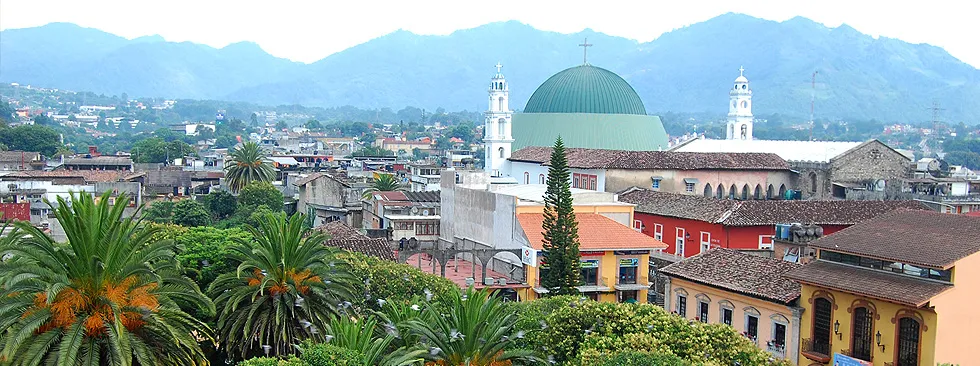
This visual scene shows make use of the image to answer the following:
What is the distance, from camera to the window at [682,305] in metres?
30.9

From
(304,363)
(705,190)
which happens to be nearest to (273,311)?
(304,363)

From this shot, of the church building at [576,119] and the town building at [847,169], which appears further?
the church building at [576,119]

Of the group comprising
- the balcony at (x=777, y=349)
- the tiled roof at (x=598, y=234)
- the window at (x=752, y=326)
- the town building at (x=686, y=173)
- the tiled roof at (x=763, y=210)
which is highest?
the town building at (x=686, y=173)

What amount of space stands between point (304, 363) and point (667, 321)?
7.12 meters

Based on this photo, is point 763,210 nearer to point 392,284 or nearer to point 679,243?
point 679,243

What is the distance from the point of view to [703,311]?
3019cm

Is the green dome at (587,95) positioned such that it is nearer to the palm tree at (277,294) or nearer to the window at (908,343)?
the window at (908,343)

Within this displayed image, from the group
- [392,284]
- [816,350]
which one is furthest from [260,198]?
[816,350]

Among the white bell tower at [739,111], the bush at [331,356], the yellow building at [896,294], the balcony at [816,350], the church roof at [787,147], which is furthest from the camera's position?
the white bell tower at [739,111]

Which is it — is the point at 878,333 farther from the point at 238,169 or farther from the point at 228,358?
the point at 238,169

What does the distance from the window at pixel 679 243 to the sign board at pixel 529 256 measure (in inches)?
330

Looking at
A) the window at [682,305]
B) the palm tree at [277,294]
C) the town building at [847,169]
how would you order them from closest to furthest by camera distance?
1. the palm tree at [277,294]
2. the window at [682,305]
3. the town building at [847,169]

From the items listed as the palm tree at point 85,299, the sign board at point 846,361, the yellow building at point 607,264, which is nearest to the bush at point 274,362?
the palm tree at point 85,299

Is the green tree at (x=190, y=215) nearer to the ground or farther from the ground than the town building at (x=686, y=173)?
nearer to the ground
